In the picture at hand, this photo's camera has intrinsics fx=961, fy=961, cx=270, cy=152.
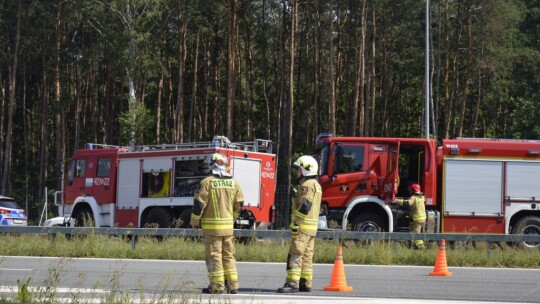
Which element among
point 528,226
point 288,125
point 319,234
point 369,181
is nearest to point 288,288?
point 319,234

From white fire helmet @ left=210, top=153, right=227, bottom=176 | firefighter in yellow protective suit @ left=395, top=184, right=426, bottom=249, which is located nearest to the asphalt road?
white fire helmet @ left=210, top=153, right=227, bottom=176

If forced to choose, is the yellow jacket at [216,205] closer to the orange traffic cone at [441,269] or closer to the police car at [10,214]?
the orange traffic cone at [441,269]

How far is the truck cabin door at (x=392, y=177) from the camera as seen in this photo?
22.4 meters

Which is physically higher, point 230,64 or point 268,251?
point 230,64

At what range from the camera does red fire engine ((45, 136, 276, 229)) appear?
87.2 feet

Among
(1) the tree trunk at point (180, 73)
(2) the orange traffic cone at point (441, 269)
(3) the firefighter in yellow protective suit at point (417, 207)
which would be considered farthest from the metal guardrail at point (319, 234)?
(1) the tree trunk at point (180, 73)

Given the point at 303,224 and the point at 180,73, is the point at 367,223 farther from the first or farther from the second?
the point at 180,73

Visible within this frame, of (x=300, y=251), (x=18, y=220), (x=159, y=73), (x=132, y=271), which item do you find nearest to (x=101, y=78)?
(x=159, y=73)

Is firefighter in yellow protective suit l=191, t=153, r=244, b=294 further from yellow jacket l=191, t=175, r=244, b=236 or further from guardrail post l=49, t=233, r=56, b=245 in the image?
guardrail post l=49, t=233, r=56, b=245

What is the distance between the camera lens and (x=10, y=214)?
108 ft

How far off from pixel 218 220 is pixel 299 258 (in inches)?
50.5

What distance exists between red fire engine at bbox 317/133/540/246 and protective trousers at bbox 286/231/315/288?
9.52m

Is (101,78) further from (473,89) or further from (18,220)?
(18,220)

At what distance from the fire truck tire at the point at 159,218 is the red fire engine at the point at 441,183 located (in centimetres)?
569
